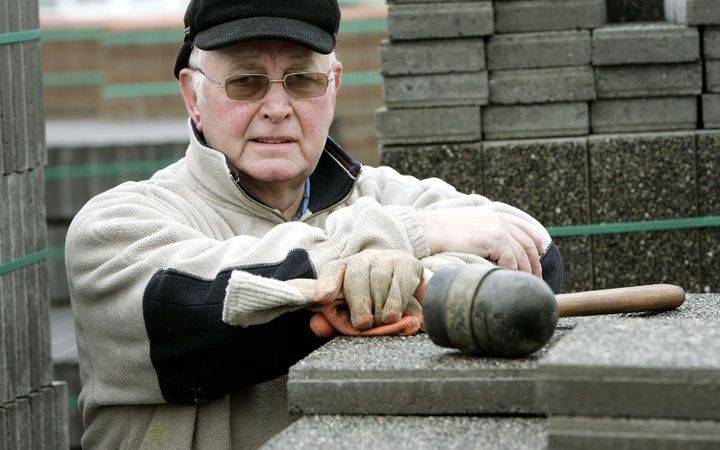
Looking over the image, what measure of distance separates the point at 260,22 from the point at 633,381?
1853mm

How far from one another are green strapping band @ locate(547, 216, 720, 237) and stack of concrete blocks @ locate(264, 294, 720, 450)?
2.06m

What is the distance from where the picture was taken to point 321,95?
3.87 meters

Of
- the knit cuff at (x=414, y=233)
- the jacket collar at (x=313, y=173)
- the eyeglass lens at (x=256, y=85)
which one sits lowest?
the knit cuff at (x=414, y=233)

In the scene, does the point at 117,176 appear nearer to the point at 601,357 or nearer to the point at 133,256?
the point at 133,256

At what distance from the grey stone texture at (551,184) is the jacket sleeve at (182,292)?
181 cm

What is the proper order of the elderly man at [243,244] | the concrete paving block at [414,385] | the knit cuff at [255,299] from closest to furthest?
the concrete paving block at [414,385]
the knit cuff at [255,299]
the elderly man at [243,244]

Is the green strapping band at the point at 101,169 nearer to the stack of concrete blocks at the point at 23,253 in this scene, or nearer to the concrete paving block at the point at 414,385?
the stack of concrete blocks at the point at 23,253

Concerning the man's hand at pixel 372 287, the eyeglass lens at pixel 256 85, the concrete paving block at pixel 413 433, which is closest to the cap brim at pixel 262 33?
the eyeglass lens at pixel 256 85

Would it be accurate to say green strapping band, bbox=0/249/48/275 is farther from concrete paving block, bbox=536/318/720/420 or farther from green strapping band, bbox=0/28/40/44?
concrete paving block, bbox=536/318/720/420

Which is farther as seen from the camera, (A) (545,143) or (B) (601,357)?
(A) (545,143)

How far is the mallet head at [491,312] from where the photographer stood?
105 inches

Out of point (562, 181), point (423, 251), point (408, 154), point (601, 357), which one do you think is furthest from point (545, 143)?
point (601, 357)

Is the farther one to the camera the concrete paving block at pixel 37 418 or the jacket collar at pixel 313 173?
the concrete paving block at pixel 37 418

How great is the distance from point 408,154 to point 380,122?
0.17 metres
